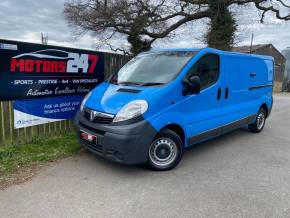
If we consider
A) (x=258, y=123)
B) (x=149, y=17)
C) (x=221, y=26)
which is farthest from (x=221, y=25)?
(x=258, y=123)

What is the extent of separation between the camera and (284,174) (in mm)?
4117

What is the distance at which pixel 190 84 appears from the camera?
13.8ft

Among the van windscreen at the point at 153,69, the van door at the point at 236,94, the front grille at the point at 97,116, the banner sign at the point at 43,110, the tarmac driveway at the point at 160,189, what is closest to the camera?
the tarmac driveway at the point at 160,189

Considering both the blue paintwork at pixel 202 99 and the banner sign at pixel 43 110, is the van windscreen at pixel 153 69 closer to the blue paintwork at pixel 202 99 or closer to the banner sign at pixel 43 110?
the blue paintwork at pixel 202 99

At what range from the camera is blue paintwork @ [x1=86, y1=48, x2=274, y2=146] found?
388 cm

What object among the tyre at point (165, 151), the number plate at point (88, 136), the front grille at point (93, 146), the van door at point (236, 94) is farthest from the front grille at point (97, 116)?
the van door at point (236, 94)

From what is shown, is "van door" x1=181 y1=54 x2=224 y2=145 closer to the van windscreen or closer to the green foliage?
the van windscreen

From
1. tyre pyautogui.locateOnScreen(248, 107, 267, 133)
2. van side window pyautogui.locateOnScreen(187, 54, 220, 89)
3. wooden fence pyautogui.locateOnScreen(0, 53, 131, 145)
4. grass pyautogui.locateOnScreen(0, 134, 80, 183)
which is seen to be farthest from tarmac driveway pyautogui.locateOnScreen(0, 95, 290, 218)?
tyre pyautogui.locateOnScreen(248, 107, 267, 133)

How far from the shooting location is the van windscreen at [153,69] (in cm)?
432

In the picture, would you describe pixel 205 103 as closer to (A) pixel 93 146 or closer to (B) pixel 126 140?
(B) pixel 126 140

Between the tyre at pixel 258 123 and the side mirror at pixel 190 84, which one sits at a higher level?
the side mirror at pixel 190 84

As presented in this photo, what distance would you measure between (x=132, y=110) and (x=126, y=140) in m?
0.44

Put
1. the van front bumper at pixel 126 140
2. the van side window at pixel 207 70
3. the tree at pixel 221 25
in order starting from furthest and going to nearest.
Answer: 1. the tree at pixel 221 25
2. the van side window at pixel 207 70
3. the van front bumper at pixel 126 140

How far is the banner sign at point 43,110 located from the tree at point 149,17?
38.0 ft
